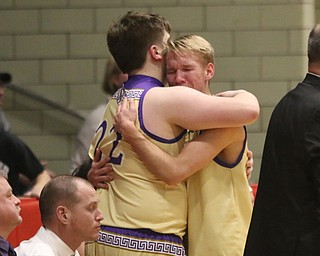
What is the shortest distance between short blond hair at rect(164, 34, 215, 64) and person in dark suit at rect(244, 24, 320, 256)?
1.13ft

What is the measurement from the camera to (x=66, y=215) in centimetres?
410

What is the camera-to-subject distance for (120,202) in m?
3.97

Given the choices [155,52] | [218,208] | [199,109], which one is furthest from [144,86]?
[218,208]

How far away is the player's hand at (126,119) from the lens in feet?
12.7

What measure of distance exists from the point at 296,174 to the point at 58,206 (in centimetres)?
98

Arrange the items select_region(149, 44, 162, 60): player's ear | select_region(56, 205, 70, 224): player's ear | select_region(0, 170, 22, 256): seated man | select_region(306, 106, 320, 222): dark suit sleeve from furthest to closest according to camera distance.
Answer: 1. select_region(56, 205, 70, 224): player's ear
2. select_region(149, 44, 162, 60): player's ear
3. select_region(0, 170, 22, 256): seated man
4. select_region(306, 106, 320, 222): dark suit sleeve

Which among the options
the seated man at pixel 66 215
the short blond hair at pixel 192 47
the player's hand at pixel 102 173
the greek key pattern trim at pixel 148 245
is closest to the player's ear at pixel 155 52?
the short blond hair at pixel 192 47

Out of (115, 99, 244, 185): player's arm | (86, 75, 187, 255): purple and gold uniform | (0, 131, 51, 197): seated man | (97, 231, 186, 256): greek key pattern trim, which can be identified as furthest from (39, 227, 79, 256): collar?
(0, 131, 51, 197): seated man

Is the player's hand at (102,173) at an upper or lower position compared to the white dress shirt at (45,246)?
upper

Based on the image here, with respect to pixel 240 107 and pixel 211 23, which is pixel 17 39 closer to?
pixel 211 23

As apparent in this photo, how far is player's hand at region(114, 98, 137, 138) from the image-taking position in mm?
3883

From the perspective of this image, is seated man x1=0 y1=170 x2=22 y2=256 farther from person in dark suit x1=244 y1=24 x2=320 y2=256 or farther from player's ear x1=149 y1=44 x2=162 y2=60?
person in dark suit x1=244 y1=24 x2=320 y2=256

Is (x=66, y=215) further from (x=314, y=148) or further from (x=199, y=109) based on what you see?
(x=314, y=148)

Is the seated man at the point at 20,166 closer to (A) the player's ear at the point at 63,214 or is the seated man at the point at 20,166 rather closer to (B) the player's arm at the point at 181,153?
(A) the player's ear at the point at 63,214
